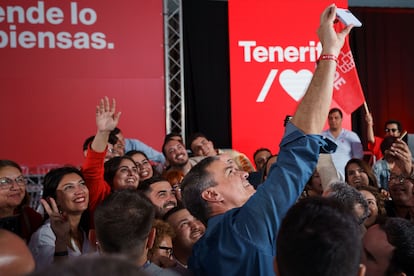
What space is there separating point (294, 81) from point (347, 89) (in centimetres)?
57

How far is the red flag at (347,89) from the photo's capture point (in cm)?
623

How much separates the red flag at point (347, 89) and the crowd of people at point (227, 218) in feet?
9.46

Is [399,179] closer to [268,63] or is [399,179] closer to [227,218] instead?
[227,218]

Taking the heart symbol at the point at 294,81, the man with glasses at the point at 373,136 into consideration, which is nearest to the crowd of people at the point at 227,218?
the man with glasses at the point at 373,136

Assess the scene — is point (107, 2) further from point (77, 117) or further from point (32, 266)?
point (32, 266)

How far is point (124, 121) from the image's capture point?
5555 mm

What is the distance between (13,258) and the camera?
1.11 metres

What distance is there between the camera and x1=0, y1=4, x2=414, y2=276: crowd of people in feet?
3.81

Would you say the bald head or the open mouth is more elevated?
the bald head

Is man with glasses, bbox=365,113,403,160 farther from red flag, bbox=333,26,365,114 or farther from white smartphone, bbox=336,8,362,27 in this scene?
white smartphone, bbox=336,8,362,27

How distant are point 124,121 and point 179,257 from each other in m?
3.18

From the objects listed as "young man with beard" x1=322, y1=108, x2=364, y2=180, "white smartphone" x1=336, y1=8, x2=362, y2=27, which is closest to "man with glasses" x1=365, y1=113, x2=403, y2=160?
"young man with beard" x1=322, y1=108, x2=364, y2=180

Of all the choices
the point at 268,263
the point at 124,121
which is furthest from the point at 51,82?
the point at 268,263

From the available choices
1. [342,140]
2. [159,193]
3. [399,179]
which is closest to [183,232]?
[159,193]
